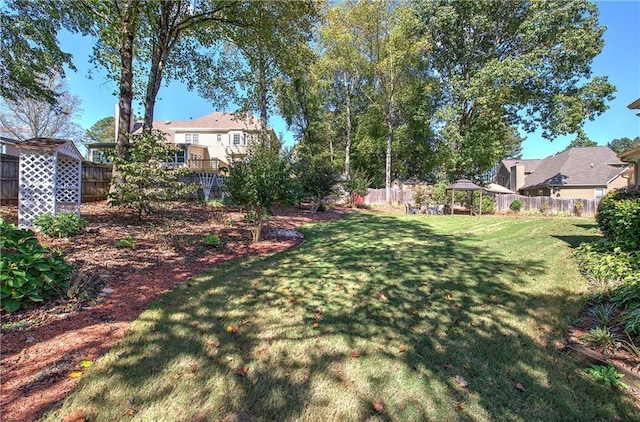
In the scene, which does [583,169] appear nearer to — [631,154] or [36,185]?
[631,154]

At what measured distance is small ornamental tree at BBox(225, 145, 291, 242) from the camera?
→ 6527 millimetres

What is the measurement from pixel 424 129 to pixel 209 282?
2382cm

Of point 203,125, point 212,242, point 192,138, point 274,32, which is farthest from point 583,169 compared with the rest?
point 192,138

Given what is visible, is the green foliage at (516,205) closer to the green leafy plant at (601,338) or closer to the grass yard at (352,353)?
the grass yard at (352,353)

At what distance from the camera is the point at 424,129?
80.8ft

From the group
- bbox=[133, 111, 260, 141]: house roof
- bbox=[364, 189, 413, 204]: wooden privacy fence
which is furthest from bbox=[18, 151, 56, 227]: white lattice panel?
bbox=[133, 111, 260, 141]: house roof

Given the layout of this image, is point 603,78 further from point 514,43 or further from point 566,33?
point 514,43

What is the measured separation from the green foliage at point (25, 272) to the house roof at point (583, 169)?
100 ft

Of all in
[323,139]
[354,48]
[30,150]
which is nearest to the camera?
[30,150]

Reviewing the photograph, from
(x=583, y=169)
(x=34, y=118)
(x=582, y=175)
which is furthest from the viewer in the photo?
(x=34, y=118)

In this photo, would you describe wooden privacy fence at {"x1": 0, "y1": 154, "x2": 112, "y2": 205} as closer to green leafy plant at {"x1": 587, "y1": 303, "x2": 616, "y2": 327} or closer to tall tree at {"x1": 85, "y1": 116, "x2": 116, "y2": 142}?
green leafy plant at {"x1": 587, "y1": 303, "x2": 616, "y2": 327}

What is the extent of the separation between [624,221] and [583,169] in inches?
1023

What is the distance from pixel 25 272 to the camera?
3023 millimetres

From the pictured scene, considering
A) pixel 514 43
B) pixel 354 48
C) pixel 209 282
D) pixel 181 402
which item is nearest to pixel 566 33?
pixel 514 43
